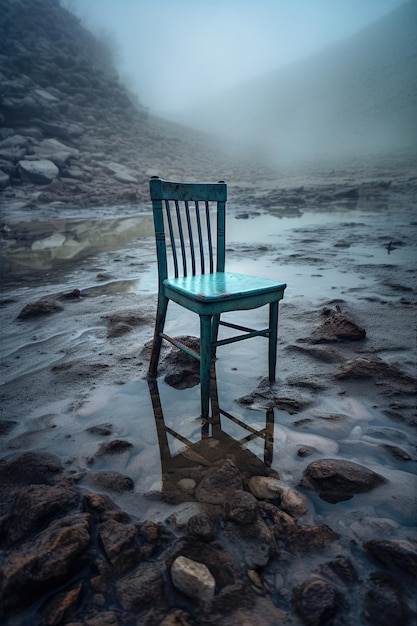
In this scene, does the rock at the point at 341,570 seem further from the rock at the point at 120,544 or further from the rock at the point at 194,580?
the rock at the point at 120,544

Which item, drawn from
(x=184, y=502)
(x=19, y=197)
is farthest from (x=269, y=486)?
(x=19, y=197)

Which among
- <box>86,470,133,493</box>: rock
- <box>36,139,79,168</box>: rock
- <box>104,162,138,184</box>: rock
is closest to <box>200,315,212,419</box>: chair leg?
<box>86,470,133,493</box>: rock

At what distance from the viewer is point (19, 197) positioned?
514 inches

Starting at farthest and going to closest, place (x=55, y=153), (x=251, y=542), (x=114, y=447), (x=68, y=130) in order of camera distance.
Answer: (x=68, y=130), (x=55, y=153), (x=114, y=447), (x=251, y=542)

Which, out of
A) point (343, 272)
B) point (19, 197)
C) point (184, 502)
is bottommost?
point (184, 502)

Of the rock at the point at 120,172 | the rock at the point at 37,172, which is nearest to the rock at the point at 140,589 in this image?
the rock at the point at 37,172

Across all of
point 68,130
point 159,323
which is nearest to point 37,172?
point 68,130

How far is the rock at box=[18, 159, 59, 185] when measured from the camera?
14.4 metres

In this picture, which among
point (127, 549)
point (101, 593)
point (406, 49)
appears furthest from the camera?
point (406, 49)

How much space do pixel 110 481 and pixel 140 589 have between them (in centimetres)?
53

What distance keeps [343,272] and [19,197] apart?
1273 cm

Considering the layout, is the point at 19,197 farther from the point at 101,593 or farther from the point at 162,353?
the point at 101,593

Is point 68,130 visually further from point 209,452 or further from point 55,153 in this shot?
point 209,452

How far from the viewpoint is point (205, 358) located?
194 centimetres
